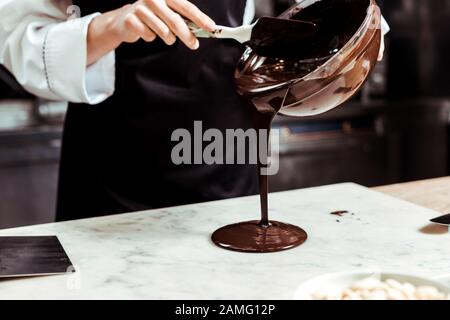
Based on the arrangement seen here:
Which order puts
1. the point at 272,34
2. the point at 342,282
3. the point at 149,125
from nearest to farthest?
1. the point at 342,282
2. the point at 272,34
3. the point at 149,125

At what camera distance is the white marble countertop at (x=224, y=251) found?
0.97m

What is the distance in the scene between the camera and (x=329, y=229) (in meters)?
1.26

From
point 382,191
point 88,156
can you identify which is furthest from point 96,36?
point 382,191

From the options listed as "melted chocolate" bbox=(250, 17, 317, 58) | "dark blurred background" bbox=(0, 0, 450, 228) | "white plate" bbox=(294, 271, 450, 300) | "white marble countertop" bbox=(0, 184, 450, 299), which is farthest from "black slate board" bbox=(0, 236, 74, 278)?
"dark blurred background" bbox=(0, 0, 450, 228)

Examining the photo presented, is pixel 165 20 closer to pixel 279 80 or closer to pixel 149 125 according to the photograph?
pixel 279 80

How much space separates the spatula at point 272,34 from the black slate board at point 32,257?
0.48m

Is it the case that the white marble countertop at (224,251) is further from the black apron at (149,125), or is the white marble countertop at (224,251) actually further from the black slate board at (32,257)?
the black apron at (149,125)

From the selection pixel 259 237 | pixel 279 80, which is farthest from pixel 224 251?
pixel 279 80

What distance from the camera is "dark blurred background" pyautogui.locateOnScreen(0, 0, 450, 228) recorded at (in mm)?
2740

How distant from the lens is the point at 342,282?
84cm

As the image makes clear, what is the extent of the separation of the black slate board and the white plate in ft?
1.38

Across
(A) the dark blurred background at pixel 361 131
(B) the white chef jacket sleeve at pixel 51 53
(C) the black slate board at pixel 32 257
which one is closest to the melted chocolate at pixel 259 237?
(C) the black slate board at pixel 32 257

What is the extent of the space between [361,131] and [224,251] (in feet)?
7.87

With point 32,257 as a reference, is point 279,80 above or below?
above
